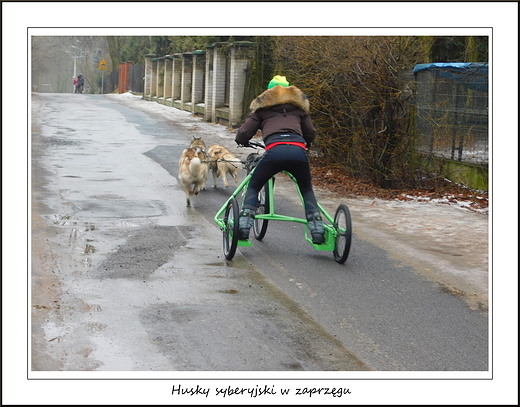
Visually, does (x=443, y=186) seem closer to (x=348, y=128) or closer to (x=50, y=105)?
(x=348, y=128)

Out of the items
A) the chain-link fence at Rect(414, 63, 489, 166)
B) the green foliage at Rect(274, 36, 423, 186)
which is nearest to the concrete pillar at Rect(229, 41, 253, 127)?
the green foliage at Rect(274, 36, 423, 186)

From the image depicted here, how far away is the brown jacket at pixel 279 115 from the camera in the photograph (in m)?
8.30

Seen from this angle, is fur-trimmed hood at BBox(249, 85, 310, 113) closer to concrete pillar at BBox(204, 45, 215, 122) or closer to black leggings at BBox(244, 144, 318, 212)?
black leggings at BBox(244, 144, 318, 212)

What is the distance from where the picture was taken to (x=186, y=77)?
128 feet

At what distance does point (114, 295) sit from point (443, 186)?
896 cm

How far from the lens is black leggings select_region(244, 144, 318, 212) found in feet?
26.8

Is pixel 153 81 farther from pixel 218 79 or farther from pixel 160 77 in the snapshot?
pixel 218 79

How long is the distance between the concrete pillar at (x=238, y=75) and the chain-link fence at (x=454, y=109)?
47.8ft

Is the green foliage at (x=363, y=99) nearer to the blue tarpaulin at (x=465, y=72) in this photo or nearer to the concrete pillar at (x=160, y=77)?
the blue tarpaulin at (x=465, y=72)

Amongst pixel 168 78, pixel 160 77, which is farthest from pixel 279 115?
pixel 160 77

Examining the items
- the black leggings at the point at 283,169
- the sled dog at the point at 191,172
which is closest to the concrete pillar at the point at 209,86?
the sled dog at the point at 191,172

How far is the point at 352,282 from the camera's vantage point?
25.8 ft

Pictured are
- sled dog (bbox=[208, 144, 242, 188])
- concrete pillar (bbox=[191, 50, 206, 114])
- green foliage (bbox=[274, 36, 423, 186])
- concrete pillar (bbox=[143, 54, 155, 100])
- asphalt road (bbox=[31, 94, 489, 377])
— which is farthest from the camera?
concrete pillar (bbox=[143, 54, 155, 100])

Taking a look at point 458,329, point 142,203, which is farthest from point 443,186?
point 458,329
